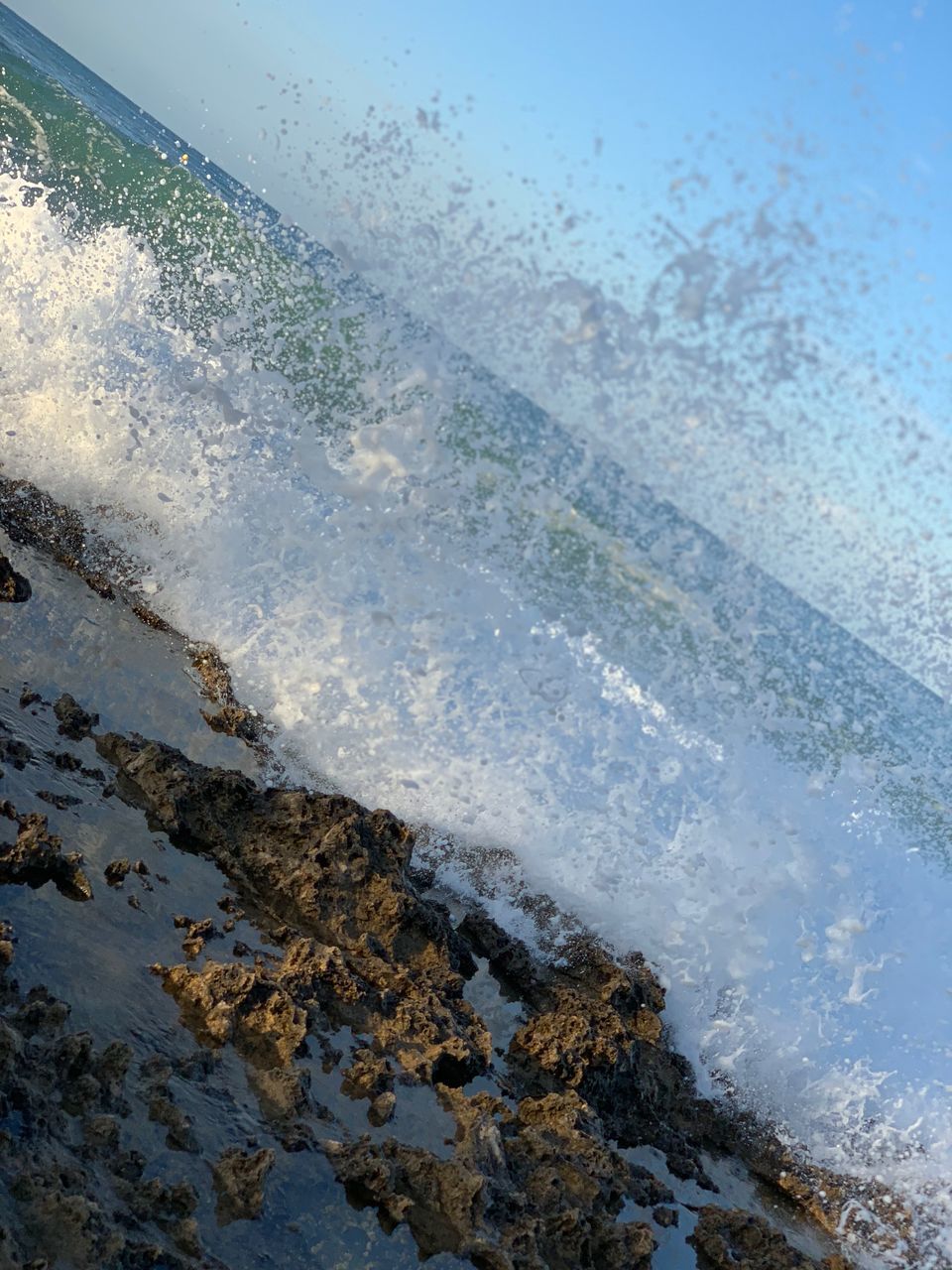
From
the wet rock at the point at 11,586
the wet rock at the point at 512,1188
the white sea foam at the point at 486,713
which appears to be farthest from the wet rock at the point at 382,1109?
the wet rock at the point at 11,586

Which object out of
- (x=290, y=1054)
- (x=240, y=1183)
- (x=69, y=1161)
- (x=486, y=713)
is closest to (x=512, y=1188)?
(x=290, y=1054)

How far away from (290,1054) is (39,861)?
97cm

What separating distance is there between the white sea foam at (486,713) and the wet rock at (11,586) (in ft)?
2.66

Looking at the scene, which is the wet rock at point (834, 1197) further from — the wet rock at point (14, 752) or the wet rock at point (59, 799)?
the wet rock at point (14, 752)

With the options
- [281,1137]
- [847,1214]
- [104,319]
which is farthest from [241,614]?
[847,1214]

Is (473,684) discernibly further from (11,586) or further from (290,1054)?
(290,1054)

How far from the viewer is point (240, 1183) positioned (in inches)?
107

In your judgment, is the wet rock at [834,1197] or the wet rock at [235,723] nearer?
Answer: the wet rock at [834,1197]

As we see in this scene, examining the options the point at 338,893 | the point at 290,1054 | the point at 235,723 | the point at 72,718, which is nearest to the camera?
the point at 290,1054

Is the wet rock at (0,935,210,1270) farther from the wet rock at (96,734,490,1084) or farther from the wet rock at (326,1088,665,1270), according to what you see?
the wet rock at (96,734,490,1084)

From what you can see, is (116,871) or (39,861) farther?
(116,871)

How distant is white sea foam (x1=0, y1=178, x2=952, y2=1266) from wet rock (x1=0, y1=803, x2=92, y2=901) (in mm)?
1965

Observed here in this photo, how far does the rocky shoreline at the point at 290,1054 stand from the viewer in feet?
8.84

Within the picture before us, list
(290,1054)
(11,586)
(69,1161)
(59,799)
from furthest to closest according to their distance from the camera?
1. (11,586)
2. (59,799)
3. (290,1054)
4. (69,1161)
